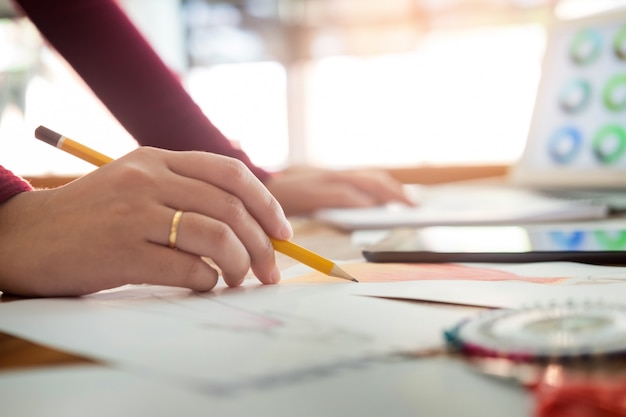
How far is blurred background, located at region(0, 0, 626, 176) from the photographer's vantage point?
4312 millimetres

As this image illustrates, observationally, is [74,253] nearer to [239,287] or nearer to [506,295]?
[239,287]

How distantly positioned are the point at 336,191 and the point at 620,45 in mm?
520

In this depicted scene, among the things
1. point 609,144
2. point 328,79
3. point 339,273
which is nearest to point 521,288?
point 339,273

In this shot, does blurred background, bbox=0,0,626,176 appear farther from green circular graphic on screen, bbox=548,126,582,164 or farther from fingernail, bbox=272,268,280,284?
fingernail, bbox=272,268,280,284

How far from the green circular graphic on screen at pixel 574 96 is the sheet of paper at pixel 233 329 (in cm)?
84

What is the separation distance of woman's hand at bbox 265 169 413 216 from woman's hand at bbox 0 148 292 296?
568 millimetres

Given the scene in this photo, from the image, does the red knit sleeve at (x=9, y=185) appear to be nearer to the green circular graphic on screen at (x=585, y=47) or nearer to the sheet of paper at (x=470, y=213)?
the sheet of paper at (x=470, y=213)

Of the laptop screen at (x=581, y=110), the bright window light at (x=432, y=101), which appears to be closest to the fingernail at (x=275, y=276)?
the laptop screen at (x=581, y=110)

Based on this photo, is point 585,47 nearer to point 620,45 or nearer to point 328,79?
point 620,45

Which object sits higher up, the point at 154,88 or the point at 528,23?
the point at 528,23

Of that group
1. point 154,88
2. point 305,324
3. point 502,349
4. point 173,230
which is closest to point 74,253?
point 173,230

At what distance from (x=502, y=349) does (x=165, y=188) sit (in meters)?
0.28

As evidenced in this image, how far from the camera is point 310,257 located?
0.49 meters

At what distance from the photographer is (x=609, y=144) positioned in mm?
1132
